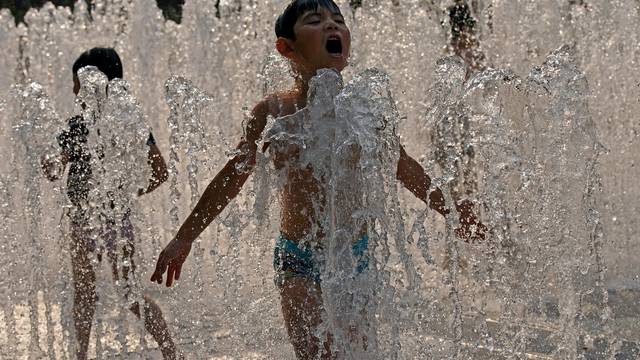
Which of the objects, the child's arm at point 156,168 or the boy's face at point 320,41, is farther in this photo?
the child's arm at point 156,168

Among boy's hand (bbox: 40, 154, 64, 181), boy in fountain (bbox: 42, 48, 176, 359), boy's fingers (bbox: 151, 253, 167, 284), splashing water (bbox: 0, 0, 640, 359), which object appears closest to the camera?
boy's fingers (bbox: 151, 253, 167, 284)

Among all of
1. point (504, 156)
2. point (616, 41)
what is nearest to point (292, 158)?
point (504, 156)

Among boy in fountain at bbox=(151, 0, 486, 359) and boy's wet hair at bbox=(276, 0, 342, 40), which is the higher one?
boy's wet hair at bbox=(276, 0, 342, 40)

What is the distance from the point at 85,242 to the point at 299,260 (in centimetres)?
124

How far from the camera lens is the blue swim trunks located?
2773 millimetres

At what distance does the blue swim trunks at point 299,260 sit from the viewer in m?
2.77

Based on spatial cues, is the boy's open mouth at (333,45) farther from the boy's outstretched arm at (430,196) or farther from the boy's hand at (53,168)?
the boy's hand at (53,168)

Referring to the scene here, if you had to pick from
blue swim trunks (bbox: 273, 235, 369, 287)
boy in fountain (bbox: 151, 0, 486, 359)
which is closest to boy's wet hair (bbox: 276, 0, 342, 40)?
boy in fountain (bbox: 151, 0, 486, 359)

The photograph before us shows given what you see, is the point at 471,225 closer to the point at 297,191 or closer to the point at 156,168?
the point at 297,191

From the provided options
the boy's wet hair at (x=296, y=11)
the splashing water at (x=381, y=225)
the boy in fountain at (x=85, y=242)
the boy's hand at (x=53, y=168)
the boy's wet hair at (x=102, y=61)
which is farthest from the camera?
the boy's wet hair at (x=102, y=61)

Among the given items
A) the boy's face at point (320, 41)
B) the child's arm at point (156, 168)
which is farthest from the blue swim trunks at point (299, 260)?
the child's arm at point (156, 168)

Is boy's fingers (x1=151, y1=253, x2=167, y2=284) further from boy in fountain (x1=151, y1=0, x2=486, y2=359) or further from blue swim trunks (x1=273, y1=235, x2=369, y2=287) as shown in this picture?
blue swim trunks (x1=273, y1=235, x2=369, y2=287)

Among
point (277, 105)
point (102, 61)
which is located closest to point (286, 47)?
point (277, 105)

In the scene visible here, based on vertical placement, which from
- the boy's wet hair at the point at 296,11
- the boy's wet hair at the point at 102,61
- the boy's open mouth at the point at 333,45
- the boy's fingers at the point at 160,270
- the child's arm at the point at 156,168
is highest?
the boy's wet hair at the point at 102,61
